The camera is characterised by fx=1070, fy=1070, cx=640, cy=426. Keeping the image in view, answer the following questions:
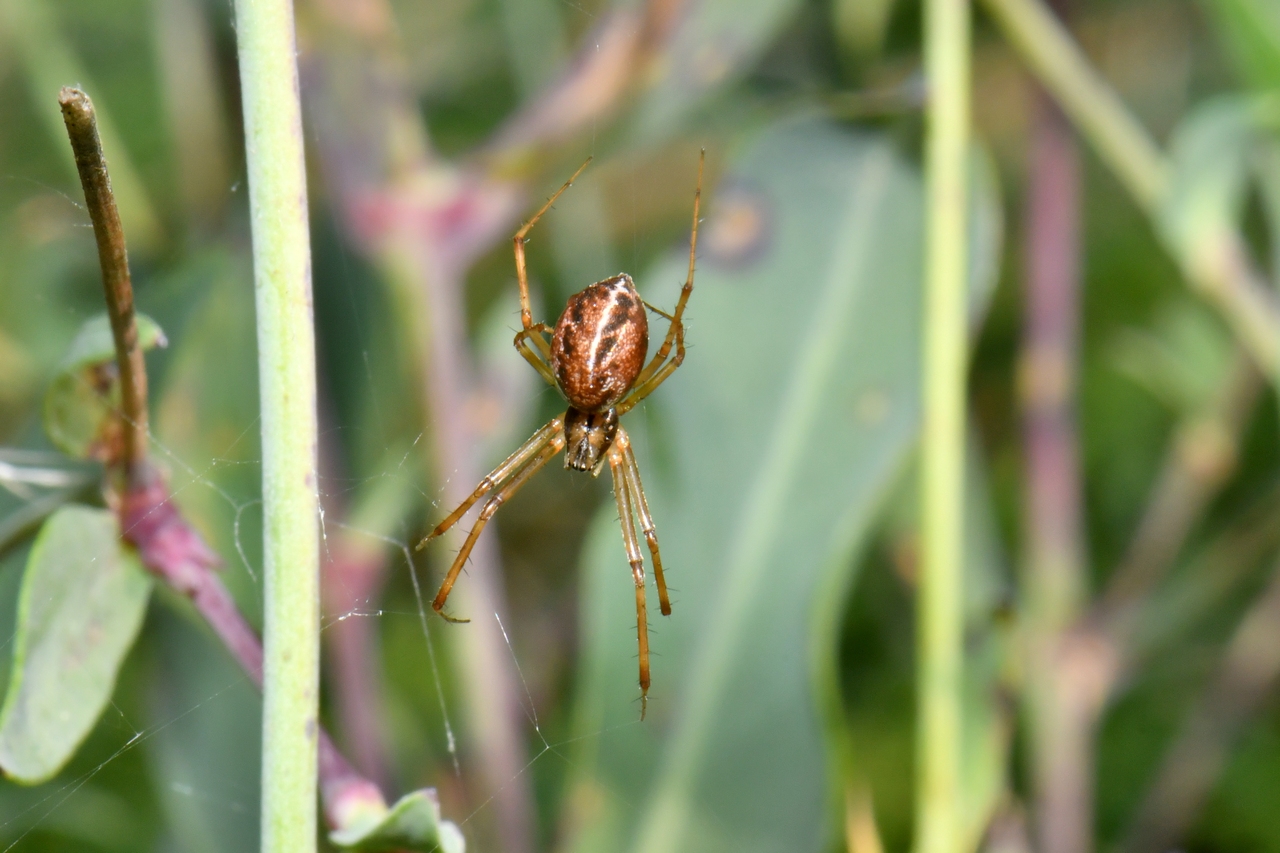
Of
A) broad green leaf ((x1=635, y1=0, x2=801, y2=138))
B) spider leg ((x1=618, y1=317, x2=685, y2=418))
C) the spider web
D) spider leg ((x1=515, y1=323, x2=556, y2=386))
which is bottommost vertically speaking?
the spider web

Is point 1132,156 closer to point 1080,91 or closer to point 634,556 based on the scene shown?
point 1080,91

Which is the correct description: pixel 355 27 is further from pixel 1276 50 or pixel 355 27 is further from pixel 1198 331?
pixel 1198 331

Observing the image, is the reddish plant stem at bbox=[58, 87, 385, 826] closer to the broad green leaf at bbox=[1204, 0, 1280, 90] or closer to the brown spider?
the brown spider

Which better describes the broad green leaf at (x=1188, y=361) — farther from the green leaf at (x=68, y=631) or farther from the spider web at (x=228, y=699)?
the green leaf at (x=68, y=631)

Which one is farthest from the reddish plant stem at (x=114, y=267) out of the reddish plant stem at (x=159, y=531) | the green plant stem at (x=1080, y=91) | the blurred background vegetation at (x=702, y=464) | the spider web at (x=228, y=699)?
the green plant stem at (x=1080, y=91)

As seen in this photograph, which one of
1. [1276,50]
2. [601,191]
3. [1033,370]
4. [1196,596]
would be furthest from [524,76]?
[1196,596]

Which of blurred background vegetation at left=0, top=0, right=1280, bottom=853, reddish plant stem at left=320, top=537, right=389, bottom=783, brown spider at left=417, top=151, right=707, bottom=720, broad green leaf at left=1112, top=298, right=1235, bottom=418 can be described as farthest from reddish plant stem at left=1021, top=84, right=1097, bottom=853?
reddish plant stem at left=320, top=537, right=389, bottom=783

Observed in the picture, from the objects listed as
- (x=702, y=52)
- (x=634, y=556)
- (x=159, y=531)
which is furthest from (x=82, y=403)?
(x=702, y=52)
